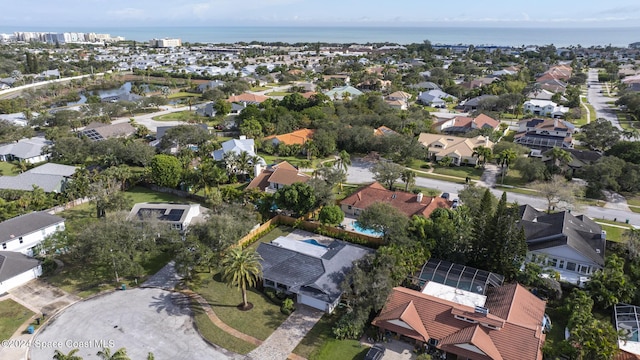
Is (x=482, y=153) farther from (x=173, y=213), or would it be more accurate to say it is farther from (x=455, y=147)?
(x=173, y=213)

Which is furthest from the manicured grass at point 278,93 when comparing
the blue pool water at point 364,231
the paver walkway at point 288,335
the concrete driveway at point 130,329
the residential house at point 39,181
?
the paver walkway at point 288,335

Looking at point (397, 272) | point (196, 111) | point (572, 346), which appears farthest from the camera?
point (196, 111)

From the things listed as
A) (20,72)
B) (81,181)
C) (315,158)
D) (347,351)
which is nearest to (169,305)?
(347,351)

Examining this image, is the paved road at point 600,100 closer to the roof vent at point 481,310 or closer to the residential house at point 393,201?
the residential house at point 393,201

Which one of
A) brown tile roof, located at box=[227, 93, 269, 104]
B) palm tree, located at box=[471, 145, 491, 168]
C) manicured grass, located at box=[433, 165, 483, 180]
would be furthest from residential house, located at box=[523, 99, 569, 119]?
brown tile roof, located at box=[227, 93, 269, 104]

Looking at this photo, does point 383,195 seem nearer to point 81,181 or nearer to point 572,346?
point 572,346

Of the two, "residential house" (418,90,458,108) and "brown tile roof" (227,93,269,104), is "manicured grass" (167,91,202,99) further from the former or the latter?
"residential house" (418,90,458,108)
